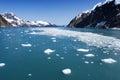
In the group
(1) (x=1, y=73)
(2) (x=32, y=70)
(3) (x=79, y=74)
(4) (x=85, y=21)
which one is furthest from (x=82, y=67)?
(4) (x=85, y=21)

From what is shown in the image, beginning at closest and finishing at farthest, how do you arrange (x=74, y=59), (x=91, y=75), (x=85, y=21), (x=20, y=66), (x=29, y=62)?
(x=91, y=75), (x=20, y=66), (x=29, y=62), (x=74, y=59), (x=85, y=21)

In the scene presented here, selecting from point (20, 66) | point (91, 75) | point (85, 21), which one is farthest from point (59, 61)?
point (85, 21)

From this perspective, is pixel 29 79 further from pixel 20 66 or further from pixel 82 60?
pixel 82 60

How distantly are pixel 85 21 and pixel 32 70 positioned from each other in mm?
180867

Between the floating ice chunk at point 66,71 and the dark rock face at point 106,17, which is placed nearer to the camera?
the floating ice chunk at point 66,71

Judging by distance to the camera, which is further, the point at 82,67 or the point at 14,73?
the point at 82,67

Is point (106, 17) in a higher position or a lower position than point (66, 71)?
lower

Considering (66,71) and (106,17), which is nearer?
(66,71)

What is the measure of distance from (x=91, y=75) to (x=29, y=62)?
710 centimetres

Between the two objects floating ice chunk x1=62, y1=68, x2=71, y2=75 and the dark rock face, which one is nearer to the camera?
floating ice chunk x1=62, y1=68, x2=71, y2=75

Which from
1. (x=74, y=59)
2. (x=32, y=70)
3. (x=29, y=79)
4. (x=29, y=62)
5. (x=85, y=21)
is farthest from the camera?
(x=85, y=21)

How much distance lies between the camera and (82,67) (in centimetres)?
1961

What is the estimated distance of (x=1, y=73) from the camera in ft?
57.0

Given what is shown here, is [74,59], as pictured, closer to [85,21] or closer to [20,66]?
[20,66]
